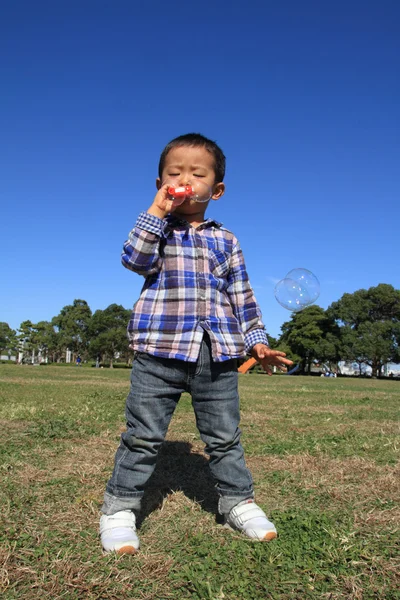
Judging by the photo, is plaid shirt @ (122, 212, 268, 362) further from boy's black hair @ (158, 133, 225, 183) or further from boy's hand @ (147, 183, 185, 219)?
boy's black hair @ (158, 133, 225, 183)

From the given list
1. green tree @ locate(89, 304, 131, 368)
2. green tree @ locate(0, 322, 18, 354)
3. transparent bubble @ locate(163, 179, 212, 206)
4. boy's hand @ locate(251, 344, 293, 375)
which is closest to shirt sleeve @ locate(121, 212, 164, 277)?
transparent bubble @ locate(163, 179, 212, 206)

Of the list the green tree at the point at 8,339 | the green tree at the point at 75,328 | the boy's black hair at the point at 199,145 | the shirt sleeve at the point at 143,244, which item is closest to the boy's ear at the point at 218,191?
the boy's black hair at the point at 199,145

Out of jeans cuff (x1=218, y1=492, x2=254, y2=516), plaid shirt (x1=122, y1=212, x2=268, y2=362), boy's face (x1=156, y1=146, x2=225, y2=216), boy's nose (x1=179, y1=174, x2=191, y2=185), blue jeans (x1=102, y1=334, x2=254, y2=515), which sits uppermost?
boy's face (x1=156, y1=146, x2=225, y2=216)

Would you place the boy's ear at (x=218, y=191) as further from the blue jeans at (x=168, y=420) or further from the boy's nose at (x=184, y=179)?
the blue jeans at (x=168, y=420)

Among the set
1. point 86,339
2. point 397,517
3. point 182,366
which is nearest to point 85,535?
point 182,366

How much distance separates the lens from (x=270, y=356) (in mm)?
2855

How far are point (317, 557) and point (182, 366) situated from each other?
1.13 m

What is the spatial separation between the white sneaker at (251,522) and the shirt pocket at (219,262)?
1.32m

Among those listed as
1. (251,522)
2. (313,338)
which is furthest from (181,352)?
(313,338)

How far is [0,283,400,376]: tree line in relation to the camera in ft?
178

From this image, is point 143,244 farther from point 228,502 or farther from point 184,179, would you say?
point 228,502

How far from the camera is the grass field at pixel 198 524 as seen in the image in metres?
1.96

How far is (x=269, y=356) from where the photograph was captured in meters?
2.86

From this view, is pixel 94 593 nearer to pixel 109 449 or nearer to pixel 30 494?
pixel 30 494
